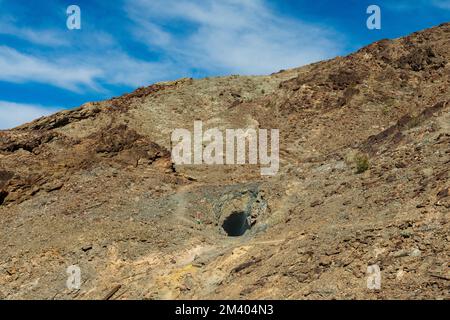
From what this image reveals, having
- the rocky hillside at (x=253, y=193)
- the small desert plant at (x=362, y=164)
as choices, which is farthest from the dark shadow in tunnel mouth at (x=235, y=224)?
the small desert plant at (x=362, y=164)

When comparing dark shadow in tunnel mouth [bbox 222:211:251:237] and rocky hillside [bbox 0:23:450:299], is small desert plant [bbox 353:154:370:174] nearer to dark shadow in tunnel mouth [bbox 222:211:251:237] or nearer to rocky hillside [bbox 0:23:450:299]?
rocky hillside [bbox 0:23:450:299]

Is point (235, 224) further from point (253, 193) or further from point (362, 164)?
point (362, 164)

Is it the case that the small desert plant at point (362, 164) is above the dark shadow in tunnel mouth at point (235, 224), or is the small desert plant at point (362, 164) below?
above

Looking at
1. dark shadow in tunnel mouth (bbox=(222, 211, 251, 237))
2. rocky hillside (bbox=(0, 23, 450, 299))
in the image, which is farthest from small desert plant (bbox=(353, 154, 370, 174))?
dark shadow in tunnel mouth (bbox=(222, 211, 251, 237))

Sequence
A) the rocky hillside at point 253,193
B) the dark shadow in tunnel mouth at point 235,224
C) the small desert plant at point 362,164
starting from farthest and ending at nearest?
the dark shadow in tunnel mouth at point 235,224 < the small desert plant at point 362,164 < the rocky hillside at point 253,193

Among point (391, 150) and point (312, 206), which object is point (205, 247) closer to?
point (312, 206)

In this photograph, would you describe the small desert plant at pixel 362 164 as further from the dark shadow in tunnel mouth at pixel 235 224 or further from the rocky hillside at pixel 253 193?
the dark shadow in tunnel mouth at pixel 235 224

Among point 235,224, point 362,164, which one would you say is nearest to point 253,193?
point 235,224
